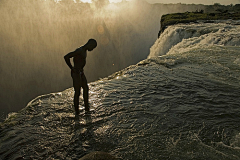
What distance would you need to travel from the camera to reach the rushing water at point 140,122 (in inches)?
134

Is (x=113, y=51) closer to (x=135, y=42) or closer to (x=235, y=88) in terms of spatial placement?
(x=135, y=42)

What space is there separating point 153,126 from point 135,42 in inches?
4482

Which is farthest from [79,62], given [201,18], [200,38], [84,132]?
[201,18]

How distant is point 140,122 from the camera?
14.5ft

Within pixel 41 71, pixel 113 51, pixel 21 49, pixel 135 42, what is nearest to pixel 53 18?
pixel 21 49

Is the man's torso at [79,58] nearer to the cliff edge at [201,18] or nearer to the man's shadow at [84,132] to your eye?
the man's shadow at [84,132]

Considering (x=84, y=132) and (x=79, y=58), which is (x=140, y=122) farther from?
(x=79, y=58)

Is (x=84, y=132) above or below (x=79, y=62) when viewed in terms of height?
below

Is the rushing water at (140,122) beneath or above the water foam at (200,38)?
beneath

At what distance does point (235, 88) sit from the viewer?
643 centimetres

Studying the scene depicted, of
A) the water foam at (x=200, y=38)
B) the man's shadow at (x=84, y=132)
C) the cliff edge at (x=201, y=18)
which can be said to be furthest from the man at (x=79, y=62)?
the cliff edge at (x=201, y=18)

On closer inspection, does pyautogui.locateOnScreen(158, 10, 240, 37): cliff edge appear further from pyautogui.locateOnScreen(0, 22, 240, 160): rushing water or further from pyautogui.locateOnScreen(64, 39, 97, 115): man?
pyautogui.locateOnScreen(64, 39, 97, 115): man

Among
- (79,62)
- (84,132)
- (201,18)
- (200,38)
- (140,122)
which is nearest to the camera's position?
(84,132)

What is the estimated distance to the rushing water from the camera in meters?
3.41
